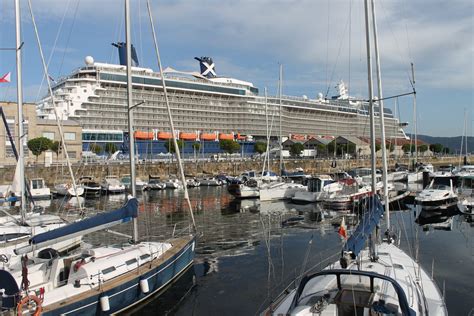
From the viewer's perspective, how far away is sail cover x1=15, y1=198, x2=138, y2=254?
30.7 feet

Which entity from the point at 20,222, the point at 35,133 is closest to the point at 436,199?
the point at 20,222

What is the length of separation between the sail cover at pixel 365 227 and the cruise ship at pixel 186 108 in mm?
49883

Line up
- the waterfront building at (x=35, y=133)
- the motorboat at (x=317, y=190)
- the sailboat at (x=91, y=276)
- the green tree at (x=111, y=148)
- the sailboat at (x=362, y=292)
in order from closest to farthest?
the sailboat at (x=362, y=292) < the sailboat at (x=91, y=276) < the motorboat at (x=317, y=190) < the waterfront building at (x=35, y=133) < the green tree at (x=111, y=148)

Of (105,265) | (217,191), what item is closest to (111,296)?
(105,265)

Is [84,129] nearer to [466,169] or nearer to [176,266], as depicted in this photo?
[466,169]

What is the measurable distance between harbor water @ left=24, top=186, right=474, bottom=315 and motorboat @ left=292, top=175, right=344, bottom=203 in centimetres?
89

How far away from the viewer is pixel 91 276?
9398mm

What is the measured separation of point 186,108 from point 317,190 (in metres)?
59.3

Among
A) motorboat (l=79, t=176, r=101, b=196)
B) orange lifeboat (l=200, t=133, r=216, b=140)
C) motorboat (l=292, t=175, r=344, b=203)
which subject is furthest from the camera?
orange lifeboat (l=200, t=133, r=216, b=140)

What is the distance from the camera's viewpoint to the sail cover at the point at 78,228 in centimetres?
937

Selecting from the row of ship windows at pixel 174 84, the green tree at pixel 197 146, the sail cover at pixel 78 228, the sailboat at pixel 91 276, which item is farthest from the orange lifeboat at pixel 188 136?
the sail cover at pixel 78 228

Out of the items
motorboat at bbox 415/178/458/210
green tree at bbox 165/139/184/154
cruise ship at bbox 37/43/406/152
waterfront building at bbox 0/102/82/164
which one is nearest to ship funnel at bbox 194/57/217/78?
cruise ship at bbox 37/43/406/152

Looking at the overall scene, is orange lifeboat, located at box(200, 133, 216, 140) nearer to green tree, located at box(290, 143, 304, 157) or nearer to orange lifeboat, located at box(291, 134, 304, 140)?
green tree, located at box(290, 143, 304, 157)

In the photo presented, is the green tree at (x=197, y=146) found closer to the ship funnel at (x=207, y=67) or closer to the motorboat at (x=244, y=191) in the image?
the ship funnel at (x=207, y=67)
